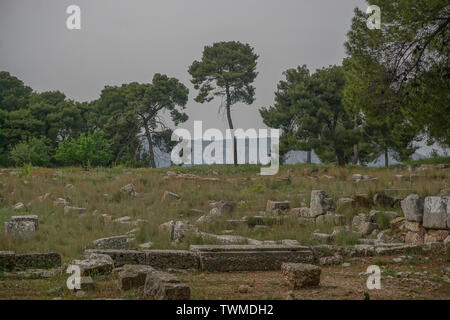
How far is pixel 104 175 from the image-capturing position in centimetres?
2177

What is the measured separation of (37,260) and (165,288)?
349 centimetres

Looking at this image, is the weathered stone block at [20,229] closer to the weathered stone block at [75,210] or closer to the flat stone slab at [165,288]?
the weathered stone block at [75,210]

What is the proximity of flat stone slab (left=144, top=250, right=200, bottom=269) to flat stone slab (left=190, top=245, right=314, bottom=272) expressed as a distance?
16cm

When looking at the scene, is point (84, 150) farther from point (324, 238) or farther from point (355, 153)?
point (324, 238)

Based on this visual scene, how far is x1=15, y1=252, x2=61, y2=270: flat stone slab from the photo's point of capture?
7.69 meters

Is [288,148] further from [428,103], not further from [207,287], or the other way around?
[207,287]

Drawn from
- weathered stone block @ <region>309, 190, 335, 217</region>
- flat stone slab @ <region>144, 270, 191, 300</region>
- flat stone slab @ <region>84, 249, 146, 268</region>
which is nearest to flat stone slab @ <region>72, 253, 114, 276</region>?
flat stone slab @ <region>84, 249, 146, 268</region>

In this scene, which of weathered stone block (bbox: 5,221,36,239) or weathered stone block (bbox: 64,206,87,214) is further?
weathered stone block (bbox: 64,206,87,214)

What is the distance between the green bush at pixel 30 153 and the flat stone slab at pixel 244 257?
20.9m

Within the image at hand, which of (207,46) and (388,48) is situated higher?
(207,46)

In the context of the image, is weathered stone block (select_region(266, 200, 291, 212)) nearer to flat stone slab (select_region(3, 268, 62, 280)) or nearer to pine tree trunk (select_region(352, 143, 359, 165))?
flat stone slab (select_region(3, 268, 62, 280))

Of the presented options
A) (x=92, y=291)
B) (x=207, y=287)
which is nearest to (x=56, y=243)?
(x=92, y=291)

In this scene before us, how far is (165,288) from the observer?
533 centimetres
